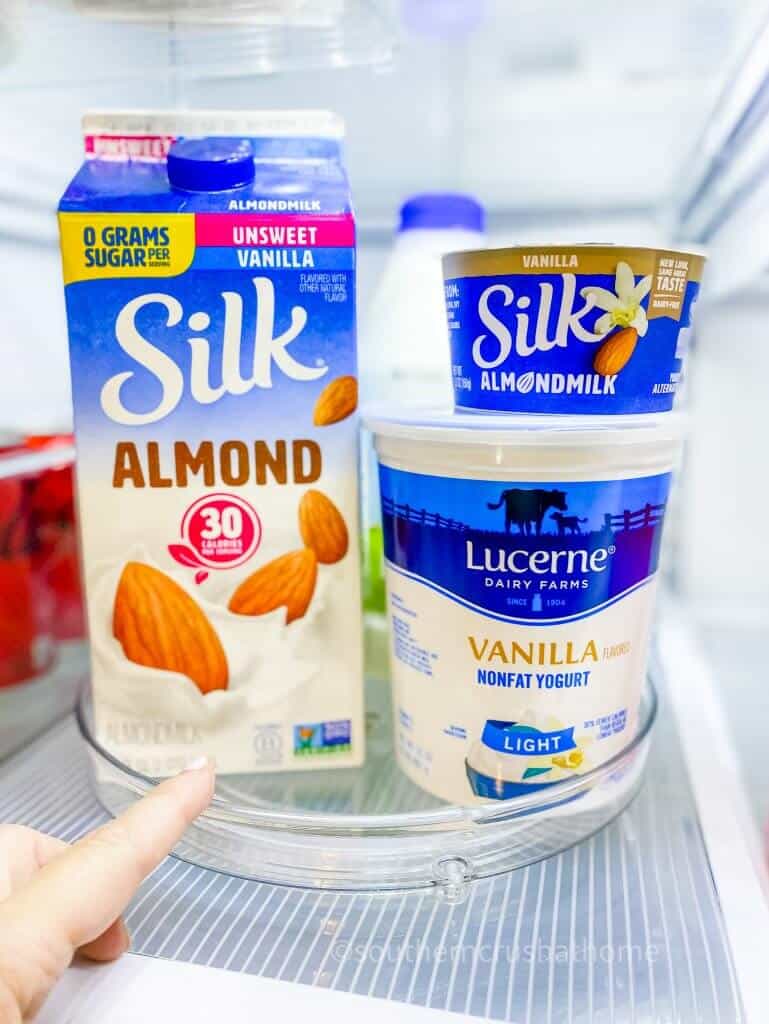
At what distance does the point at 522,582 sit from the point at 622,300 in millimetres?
182

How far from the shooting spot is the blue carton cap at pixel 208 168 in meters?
0.55

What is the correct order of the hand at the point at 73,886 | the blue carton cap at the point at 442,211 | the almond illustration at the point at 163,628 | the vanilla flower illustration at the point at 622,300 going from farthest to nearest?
the blue carton cap at the point at 442,211 < the almond illustration at the point at 163,628 < the vanilla flower illustration at the point at 622,300 < the hand at the point at 73,886

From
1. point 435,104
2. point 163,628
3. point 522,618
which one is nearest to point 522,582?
point 522,618

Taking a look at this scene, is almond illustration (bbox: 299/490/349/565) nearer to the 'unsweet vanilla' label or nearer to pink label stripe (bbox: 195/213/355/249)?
the 'unsweet vanilla' label

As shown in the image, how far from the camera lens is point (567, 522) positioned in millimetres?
519

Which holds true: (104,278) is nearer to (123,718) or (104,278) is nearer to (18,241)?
(123,718)

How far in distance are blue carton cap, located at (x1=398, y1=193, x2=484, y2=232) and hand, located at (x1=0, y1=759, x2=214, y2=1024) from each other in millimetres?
516

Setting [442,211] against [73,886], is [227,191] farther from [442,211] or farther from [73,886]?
[73,886]

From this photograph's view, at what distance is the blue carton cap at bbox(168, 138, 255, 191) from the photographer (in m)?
0.55

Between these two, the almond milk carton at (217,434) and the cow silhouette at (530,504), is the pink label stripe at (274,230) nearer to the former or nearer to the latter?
the almond milk carton at (217,434)

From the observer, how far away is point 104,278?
1.80ft

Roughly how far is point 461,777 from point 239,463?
27 cm

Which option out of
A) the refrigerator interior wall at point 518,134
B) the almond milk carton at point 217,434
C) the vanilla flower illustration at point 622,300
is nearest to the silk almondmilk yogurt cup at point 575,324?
the vanilla flower illustration at point 622,300

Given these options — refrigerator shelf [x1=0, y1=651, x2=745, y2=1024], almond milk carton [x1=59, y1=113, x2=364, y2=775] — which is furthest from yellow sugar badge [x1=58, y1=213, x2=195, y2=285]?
refrigerator shelf [x1=0, y1=651, x2=745, y2=1024]
